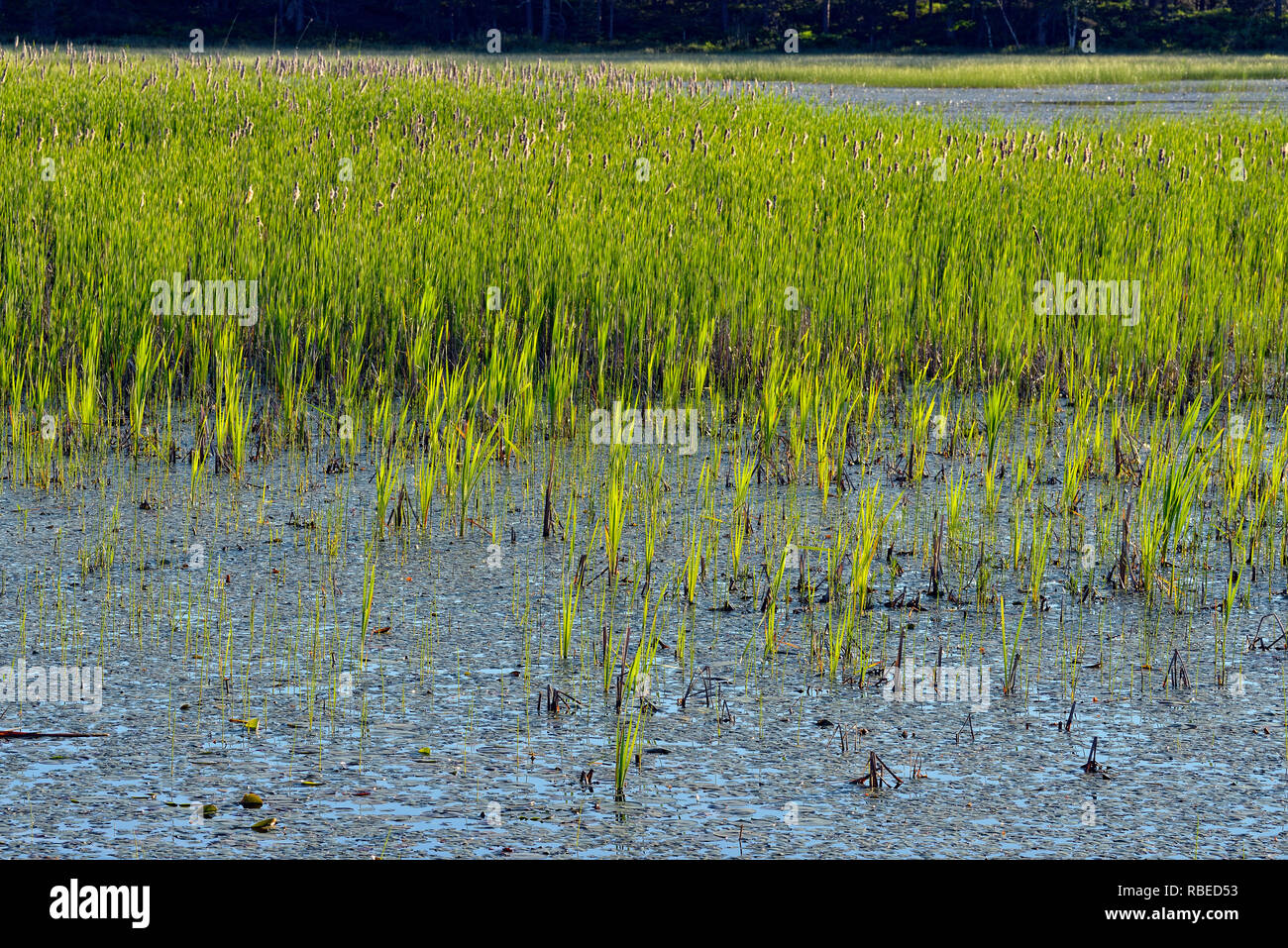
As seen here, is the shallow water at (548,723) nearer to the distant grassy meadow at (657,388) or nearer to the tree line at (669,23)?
the distant grassy meadow at (657,388)

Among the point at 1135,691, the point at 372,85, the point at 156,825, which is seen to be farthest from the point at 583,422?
the point at 372,85

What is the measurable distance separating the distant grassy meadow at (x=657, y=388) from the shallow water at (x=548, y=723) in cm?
4

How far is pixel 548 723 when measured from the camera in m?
3.21

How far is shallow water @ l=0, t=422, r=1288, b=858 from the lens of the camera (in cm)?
271

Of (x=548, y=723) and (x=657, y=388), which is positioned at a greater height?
(x=657, y=388)

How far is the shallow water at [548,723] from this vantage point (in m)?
2.71

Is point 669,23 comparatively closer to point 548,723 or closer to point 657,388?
point 657,388

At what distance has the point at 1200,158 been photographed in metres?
11.7

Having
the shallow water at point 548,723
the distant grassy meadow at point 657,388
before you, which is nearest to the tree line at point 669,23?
the distant grassy meadow at point 657,388

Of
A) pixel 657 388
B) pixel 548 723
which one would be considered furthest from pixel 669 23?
pixel 548 723

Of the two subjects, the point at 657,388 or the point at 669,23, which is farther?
the point at 669,23

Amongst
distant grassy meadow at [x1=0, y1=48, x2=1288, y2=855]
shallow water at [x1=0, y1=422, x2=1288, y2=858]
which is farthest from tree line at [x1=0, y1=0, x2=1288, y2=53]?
shallow water at [x1=0, y1=422, x2=1288, y2=858]

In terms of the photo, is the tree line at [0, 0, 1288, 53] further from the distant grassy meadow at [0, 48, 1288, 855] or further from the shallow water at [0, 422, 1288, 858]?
the shallow water at [0, 422, 1288, 858]

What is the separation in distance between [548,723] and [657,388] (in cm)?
326
